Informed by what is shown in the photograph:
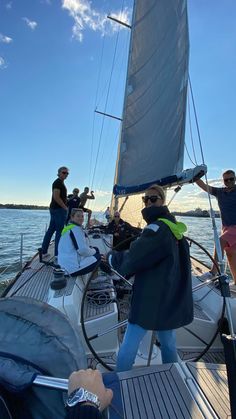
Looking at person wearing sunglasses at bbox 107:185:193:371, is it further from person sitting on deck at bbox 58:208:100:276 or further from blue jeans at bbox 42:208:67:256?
blue jeans at bbox 42:208:67:256

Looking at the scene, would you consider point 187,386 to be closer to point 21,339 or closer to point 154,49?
point 21,339

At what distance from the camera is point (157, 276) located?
2.22 m

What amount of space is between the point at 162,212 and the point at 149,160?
3837mm

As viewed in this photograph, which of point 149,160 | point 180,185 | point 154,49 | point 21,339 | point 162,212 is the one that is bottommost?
point 21,339

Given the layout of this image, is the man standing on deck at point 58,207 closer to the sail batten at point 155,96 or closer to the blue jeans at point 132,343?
the sail batten at point 155,96

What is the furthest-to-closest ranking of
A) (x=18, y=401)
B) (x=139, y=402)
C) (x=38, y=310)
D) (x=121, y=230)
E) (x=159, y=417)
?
1. (x=121, y=230)
2. (x=139, y=402)
3. (x=159, y=417)
4. (x=38, y=310)
5. (x=18, y=401)

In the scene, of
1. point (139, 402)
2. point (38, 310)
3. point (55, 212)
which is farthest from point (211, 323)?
point (55, 212)

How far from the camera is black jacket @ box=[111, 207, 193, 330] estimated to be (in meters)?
2.16

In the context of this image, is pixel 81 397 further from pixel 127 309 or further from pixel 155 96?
pixel 155 96

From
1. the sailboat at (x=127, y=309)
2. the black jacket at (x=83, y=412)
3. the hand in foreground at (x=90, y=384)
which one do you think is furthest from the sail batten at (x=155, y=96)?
the black jacket at (x=83, y=412)

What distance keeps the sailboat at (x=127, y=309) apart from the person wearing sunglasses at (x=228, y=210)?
16.6 inches

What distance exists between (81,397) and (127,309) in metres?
3.32

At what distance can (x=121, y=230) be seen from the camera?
22.7 ft

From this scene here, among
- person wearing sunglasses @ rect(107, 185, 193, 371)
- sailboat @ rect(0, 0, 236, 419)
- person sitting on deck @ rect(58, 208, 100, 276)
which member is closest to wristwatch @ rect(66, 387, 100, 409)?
sailboat @ rect(0, 0, 236, 419)
